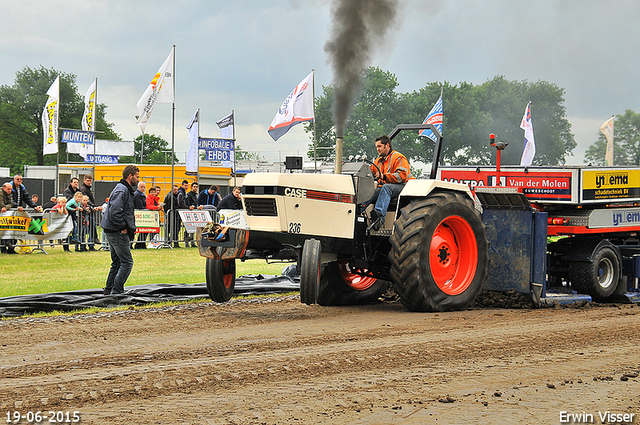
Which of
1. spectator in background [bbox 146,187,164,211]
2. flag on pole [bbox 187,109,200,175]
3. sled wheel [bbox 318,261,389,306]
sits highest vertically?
flag on pole [bbox 187,109,200,175]

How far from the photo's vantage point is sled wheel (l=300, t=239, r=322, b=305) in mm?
7191

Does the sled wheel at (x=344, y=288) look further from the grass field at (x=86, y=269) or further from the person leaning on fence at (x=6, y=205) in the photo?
the person leaning on fence at (x=6, y=205)

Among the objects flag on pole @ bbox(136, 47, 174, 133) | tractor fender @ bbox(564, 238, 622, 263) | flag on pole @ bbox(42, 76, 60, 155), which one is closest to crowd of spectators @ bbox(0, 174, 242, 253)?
flag on pole @ bbox(136, 47, 174, 133)

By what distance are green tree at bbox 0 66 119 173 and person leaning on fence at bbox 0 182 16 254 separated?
50.6m

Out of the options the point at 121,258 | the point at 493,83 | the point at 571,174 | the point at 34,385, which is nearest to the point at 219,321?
the point at 121,258

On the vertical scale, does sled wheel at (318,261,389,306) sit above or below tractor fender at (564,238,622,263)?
below

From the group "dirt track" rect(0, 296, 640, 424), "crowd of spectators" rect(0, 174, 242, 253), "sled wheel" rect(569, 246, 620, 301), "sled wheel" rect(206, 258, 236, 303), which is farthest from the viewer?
"crowd of spectators" rect(0, 174, 242, 253)

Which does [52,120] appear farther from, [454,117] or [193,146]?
[454,117]

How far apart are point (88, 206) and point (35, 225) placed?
4.97ft

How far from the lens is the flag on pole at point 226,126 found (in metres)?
24.2

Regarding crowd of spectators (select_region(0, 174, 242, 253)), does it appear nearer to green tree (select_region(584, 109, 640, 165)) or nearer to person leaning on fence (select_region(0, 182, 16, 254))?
person leaning on fence (select_region(0, 182, 16, 254))

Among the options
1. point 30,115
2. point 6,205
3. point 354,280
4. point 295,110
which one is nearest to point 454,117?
point 30,115

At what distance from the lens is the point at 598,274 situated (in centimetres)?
955

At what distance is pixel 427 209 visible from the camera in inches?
314
